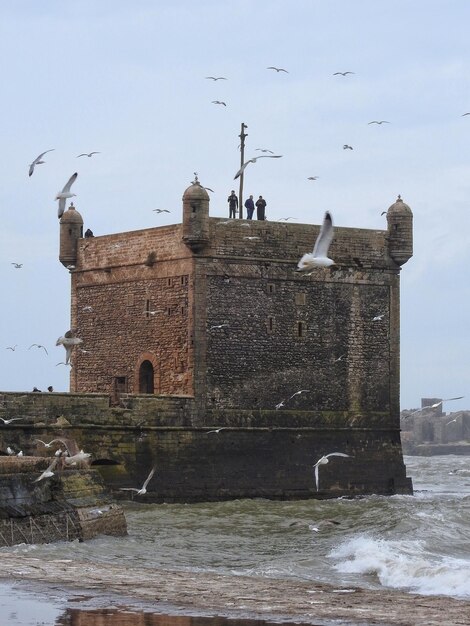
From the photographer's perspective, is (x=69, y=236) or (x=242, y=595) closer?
(x=242, y=595)

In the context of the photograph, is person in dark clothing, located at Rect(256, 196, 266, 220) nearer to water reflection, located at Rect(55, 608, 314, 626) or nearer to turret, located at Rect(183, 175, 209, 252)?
turret, located at Rect(183, 175, 209, 252)

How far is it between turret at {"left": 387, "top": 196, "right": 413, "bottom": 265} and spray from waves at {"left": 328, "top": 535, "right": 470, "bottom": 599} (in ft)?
44.1

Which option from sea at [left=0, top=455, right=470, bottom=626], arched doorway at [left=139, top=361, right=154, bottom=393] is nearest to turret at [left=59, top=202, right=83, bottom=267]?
arched doorway at [left=139, top=361, right=154, bottom=393]

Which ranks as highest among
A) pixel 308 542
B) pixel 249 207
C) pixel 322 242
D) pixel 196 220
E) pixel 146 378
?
pixel 249 207


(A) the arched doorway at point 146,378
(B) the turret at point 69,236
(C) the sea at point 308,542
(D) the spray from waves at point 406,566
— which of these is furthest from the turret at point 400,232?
(D) the spray from waves at point 406,566

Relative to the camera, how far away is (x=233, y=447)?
3991 cm

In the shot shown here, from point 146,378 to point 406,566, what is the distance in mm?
17824

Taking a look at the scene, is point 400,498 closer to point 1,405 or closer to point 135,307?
point 135,307

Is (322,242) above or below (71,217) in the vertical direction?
below

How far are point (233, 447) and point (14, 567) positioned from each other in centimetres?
1741

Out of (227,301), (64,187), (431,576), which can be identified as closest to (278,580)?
(431,576)

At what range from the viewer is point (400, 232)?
4300 cm

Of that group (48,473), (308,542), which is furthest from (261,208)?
(48,473)

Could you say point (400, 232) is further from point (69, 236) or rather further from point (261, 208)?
point (69, 236)
